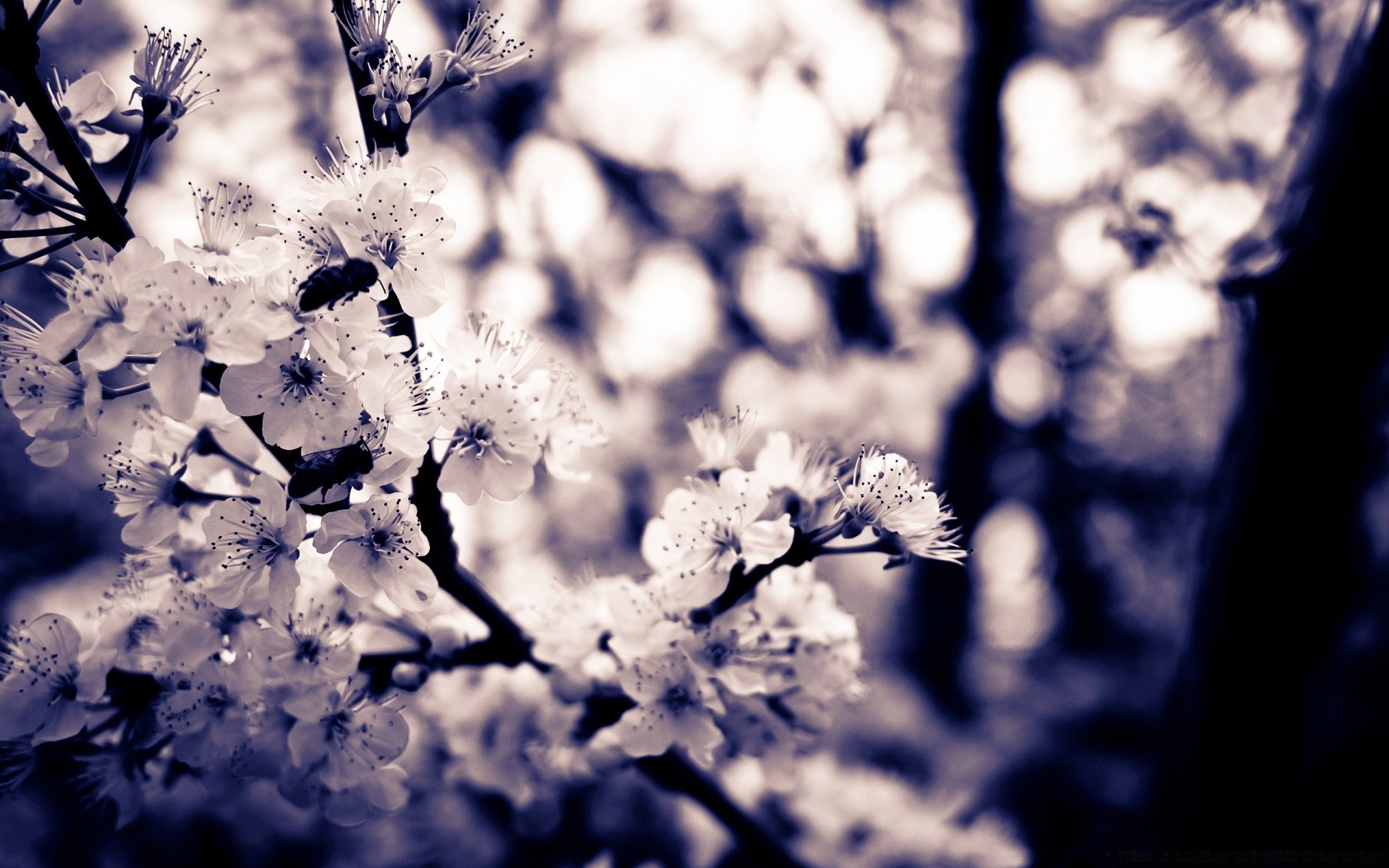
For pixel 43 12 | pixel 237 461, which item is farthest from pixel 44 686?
pixel 43 12

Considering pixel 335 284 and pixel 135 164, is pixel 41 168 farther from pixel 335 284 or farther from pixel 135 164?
pixel 335 284

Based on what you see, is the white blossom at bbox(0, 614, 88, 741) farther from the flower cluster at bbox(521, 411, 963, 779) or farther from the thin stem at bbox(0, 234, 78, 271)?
the flower cluster at bbox(521, 411, 963, 779)

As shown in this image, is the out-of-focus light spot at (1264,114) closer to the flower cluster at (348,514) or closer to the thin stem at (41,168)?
the flower cluster at (348,514)

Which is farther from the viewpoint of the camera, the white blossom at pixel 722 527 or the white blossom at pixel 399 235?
the white blossom at pixel 722 527

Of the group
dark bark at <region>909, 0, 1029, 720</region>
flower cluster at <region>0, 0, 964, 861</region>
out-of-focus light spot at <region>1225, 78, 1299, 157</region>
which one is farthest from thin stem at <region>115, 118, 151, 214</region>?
out-of-focus light spot at <region>1225, 78, 1299, 157</region>

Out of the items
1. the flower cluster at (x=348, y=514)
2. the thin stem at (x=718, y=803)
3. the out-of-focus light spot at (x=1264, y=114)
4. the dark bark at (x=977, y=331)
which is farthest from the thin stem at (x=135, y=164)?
the out-of-focus light spot at (x=1264, y=114)

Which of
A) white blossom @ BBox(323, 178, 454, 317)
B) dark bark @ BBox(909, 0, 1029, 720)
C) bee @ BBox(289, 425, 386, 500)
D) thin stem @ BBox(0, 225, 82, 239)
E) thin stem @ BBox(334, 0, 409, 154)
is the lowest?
bee @ BBox(289, 425, 386, 500)
